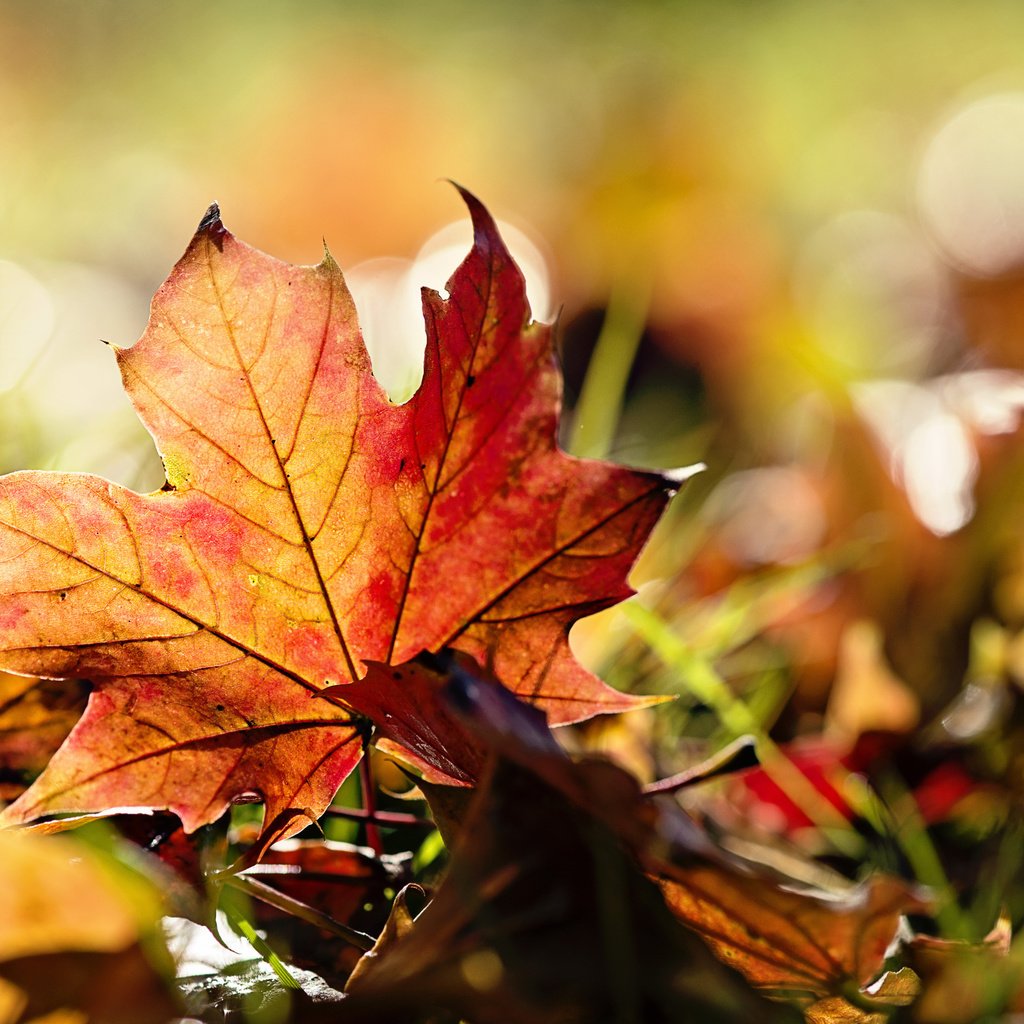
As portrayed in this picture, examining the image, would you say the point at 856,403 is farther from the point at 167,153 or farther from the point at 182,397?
the point at 167,153

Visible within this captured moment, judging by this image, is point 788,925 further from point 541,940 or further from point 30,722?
point 30,722

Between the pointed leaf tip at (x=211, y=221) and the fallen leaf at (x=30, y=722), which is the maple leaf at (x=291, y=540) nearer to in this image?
the pointed leaf tip at (x=211, y=221)

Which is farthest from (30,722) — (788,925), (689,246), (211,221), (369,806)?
(689,246)

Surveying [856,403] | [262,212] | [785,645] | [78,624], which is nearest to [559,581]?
[78,624]

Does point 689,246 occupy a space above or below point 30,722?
above

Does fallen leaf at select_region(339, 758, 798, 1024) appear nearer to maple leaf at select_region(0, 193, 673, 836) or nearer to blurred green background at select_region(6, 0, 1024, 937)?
maple leaf at select_region(0, 193, 673, 836)
